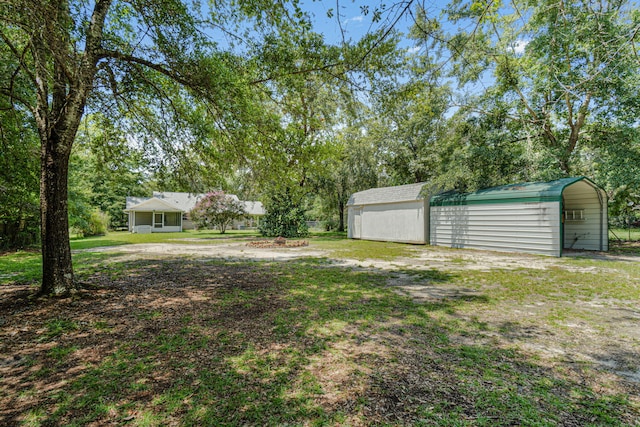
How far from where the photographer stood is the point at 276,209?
19625mm

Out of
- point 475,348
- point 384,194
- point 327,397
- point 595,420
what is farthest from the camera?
point 384,194

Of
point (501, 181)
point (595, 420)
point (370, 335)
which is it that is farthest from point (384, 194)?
point (595, 420)

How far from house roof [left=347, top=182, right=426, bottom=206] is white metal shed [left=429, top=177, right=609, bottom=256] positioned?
3.36ft

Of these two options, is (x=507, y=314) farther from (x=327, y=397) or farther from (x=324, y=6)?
(x=324, y=6)

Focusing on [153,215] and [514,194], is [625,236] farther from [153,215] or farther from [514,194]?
[153,215]

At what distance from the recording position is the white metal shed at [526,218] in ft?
31.2

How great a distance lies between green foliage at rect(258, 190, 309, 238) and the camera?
19328 mm

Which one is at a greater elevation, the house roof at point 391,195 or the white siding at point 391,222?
the house roof at point 391,195

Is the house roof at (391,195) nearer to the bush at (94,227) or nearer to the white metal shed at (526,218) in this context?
the white metal shed at (526,218)

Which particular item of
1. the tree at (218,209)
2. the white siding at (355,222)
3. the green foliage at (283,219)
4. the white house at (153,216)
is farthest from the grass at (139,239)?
the white siding at (355,222)

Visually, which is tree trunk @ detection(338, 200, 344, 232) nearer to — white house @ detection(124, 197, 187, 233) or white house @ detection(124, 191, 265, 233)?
white house @ detection(124, 191, 265, 233)

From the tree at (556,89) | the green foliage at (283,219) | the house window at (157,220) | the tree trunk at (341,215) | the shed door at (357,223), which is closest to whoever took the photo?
the tree at (556,89)

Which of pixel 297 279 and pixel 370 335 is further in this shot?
pixel 297 279

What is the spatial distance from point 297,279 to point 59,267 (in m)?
3.87
